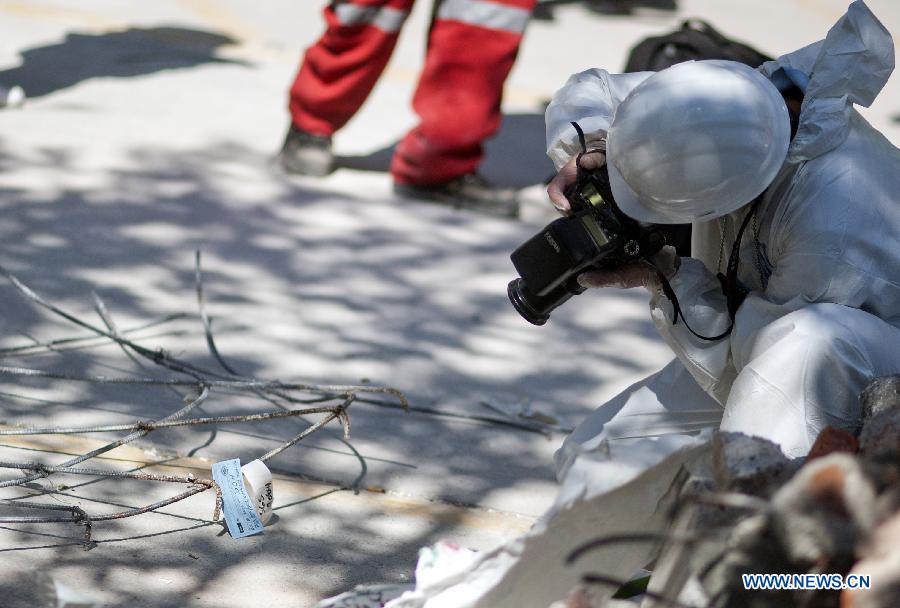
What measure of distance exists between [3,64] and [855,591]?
17.6 feet

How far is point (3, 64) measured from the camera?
5.89 metres

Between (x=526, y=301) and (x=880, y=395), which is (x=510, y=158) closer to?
(x=526, y=301)

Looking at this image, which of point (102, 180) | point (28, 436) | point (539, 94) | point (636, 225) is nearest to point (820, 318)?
point (636, 225)

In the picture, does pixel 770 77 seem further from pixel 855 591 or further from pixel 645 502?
pixel 855 591

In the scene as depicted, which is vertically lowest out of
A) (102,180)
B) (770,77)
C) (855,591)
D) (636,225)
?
(102,180)

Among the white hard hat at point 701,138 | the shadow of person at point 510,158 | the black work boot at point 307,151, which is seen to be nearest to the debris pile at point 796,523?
the white hard hat at point 701,138

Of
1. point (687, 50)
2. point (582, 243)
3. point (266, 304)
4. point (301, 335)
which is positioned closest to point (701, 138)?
point (582, 243)

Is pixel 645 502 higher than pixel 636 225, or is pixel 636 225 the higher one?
pixel 636 225

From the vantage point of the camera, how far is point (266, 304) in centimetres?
396

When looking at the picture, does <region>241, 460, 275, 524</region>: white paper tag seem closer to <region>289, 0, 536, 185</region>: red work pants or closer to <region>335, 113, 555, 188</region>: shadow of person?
<region>289, 0, 536, 185</region>: red work pants

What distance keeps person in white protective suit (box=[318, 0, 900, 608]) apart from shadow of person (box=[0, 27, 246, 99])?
4.05 meters

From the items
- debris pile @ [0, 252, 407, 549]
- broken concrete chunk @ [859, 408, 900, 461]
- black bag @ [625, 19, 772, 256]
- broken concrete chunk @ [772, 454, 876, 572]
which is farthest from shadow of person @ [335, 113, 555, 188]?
broken concrete chunk @ [772, 454, 876, 572]

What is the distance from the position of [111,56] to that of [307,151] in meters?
1.83

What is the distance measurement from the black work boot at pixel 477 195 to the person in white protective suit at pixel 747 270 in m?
2.40
